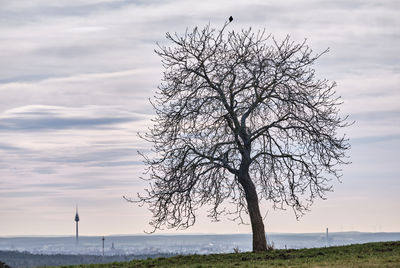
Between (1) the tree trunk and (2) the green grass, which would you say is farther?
(1) the tree trunk

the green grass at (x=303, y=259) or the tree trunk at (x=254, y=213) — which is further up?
the tree trunk at (x=254, y=213)

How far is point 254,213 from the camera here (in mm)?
38062

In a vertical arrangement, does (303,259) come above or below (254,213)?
below

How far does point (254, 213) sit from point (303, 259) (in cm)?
732

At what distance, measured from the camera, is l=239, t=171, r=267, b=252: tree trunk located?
1492 inches

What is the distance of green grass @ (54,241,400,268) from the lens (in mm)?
28719

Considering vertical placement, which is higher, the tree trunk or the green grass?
the tree trunk

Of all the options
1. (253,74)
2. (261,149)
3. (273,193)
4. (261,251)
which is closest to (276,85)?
(253,74)

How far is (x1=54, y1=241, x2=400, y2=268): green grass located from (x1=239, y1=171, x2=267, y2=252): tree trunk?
1.77 m

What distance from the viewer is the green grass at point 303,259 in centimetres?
2872

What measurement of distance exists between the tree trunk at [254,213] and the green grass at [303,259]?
177 cm

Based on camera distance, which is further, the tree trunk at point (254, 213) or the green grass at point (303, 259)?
the tree trunk at point (254, 213)

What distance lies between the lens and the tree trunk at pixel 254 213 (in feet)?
124

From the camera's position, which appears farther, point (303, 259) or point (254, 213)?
point (254, 213)
